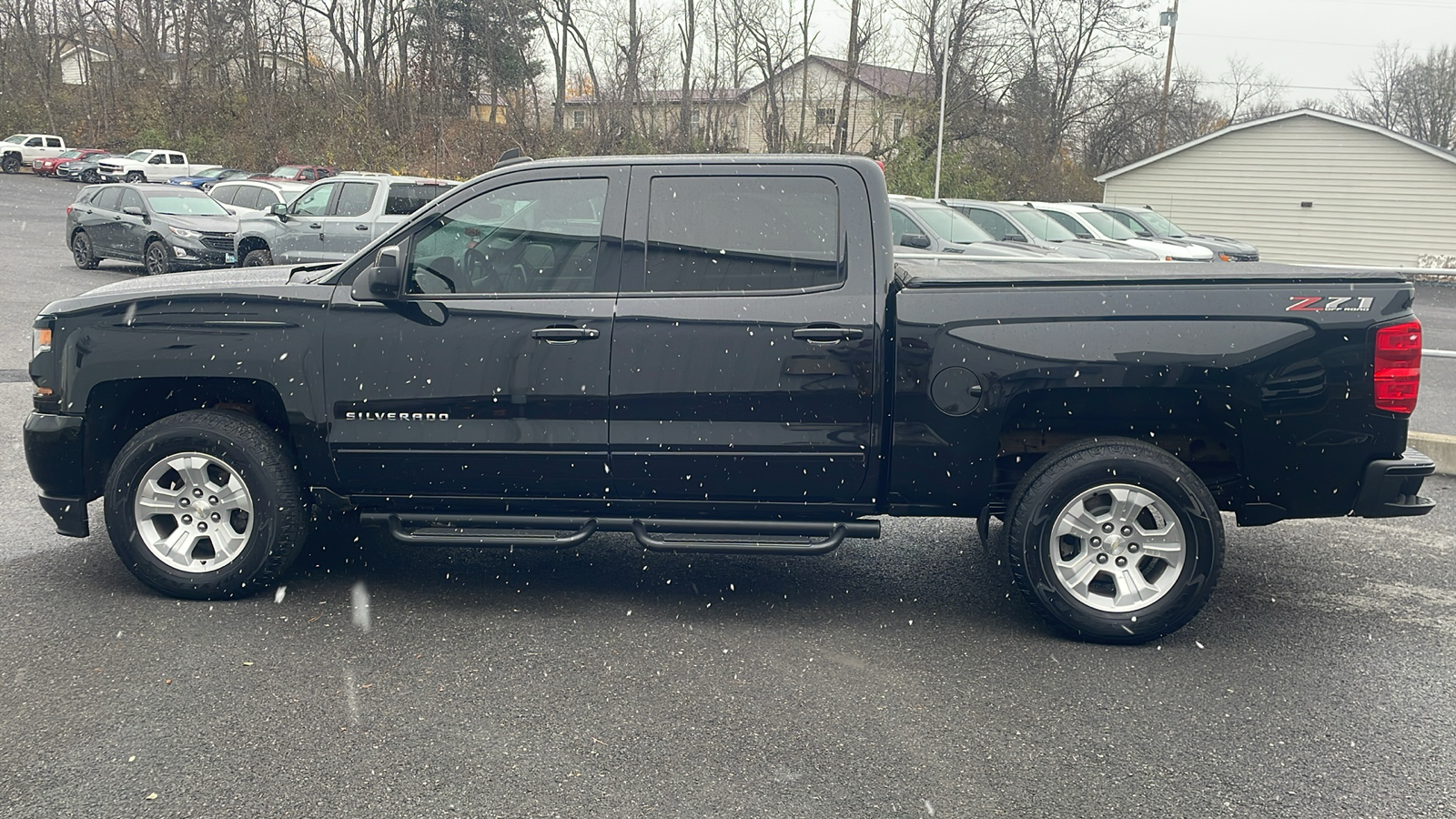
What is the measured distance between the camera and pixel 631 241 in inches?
190

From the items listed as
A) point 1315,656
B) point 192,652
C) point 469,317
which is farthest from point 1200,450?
point 192,652

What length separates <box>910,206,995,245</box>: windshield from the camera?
638 inches

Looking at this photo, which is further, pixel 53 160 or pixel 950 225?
pixel 53 160

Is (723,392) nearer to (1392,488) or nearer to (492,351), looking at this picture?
(492,351)

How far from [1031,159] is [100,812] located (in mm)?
42212

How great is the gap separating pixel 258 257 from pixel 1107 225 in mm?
15029

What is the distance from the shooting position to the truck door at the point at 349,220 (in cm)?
1600

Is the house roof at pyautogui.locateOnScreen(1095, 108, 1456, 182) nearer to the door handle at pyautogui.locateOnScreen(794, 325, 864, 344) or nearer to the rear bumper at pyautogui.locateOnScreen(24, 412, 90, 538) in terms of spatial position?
the door handle at pyautogui.locateOnScreen(794, 325, 864, 344)

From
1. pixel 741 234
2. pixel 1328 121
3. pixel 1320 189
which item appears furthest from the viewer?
pixel 1320 189

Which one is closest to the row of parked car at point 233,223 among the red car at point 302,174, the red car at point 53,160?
the red car at point 302,174

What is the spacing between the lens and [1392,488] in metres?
4.56

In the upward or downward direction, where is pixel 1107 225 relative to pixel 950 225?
downward

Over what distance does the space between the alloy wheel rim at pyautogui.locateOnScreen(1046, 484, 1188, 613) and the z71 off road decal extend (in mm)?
921

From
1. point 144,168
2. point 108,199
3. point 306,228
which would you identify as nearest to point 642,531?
point 306,228
